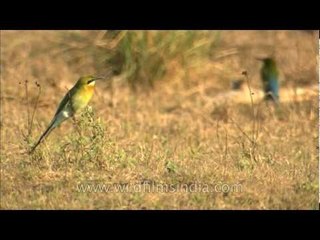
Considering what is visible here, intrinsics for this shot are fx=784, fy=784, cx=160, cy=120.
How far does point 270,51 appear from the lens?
10.3m

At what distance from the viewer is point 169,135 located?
23.5 feet

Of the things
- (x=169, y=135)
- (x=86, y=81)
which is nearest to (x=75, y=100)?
(x=86, y=81)

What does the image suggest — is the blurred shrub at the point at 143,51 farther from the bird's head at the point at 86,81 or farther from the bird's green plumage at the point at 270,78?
the bird's head at the point at 86,81

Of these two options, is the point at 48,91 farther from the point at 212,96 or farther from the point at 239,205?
the point at 239,205

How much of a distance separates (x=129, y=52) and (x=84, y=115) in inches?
137

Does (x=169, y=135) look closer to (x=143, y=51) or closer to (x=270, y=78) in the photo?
(x=270, y=78)

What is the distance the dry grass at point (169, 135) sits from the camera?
5113mm

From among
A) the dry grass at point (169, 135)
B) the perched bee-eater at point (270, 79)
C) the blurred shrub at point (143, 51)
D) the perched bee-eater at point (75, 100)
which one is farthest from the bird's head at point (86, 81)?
the blurred shrub at point (143, 51)

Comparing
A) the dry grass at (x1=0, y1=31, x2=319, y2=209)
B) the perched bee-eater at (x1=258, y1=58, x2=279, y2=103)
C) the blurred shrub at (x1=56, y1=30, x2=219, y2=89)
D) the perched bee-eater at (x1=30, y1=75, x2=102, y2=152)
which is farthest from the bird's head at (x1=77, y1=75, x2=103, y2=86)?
the blurred shrub at (x1=56, y1=30, x2=219, y2=89)

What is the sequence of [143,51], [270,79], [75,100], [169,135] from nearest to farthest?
[75,100]
[169,135]
[270,79]
[143,51]

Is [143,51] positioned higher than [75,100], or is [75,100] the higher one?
[143,51]

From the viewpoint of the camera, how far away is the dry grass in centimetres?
511

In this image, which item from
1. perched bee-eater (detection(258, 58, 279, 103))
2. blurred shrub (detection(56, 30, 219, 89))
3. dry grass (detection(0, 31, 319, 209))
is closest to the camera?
dry grass (detection(0, 31, 319, 209))

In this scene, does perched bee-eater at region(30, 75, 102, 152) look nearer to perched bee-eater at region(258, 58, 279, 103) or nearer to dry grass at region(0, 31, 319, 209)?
dry grass at region(0, 31, 319, 209)
